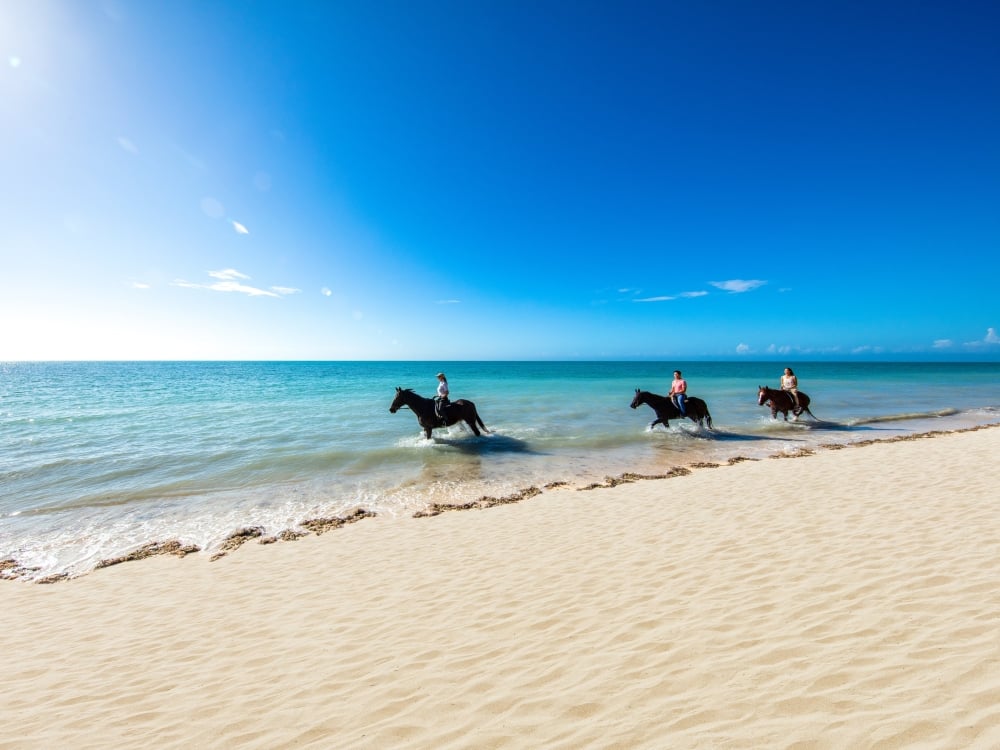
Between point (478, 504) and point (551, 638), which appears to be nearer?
point (551, 638)

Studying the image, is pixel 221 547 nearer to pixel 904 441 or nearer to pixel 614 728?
pixel 614 728

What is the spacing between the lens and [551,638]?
13.9ft

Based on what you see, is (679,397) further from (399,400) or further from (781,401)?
(399,400)

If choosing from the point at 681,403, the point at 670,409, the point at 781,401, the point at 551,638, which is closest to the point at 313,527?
the point at 551,638

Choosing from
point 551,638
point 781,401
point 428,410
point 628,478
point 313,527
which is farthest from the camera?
point 781,401

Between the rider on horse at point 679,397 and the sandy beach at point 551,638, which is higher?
the rider on horse at point 679,397

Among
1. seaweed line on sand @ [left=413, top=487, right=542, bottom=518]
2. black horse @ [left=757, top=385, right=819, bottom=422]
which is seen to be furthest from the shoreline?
black horse @ [left=757, top=385, right=819, bottom=422]

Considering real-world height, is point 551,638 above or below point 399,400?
below

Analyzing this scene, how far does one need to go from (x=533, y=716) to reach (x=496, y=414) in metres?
22.1

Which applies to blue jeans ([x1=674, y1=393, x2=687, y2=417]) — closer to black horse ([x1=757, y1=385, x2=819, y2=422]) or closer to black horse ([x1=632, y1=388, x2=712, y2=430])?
black horse ([x1=632, y1=388, x2=712, y2=430])

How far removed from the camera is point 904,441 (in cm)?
1461

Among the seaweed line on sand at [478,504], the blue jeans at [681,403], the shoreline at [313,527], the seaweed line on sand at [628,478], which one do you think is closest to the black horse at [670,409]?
the blue jeans at [681,403]

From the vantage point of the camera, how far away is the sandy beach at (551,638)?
118 inches

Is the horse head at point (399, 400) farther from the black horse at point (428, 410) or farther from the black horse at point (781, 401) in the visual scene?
the black horse at point (781, 401)
